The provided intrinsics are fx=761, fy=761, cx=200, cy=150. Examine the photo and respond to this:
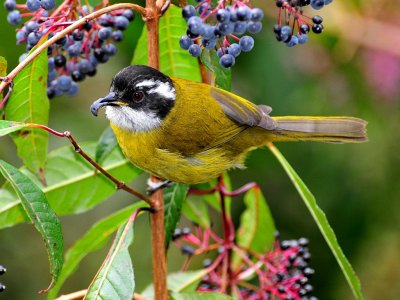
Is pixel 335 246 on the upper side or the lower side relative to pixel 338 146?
upper

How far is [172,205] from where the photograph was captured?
3.22 meters

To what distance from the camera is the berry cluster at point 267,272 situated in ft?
11.1

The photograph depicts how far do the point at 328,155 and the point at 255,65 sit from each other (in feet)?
2.77

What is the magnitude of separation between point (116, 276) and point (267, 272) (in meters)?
1.07

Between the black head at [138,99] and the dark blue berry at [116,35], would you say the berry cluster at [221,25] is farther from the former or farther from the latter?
the dark blue berry at [116,35]

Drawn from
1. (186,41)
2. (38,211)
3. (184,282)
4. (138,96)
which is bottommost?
(184,282)

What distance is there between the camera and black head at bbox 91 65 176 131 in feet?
10.3

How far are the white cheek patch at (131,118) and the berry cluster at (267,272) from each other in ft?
1.82

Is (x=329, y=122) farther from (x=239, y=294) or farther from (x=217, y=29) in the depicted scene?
(x=217, y=29)

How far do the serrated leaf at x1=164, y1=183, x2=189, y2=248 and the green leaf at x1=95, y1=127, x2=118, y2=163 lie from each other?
312 mm

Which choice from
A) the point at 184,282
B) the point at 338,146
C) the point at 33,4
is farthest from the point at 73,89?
the point at 338,146

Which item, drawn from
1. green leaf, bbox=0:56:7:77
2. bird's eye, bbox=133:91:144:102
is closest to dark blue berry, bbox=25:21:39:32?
green leaf, bbox=0:56:7:77

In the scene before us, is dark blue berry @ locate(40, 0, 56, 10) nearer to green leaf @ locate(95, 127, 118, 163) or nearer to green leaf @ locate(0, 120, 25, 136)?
green leaf @ locate(0, 120, 25, 136)

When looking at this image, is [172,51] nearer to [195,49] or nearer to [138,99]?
[138,99]
